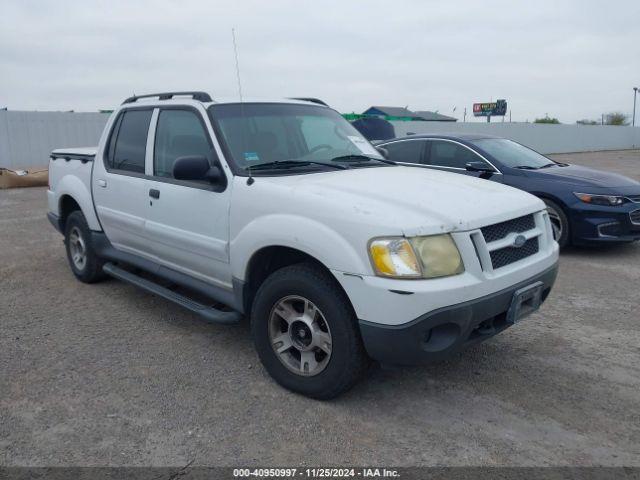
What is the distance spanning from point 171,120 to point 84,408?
2.26 meters

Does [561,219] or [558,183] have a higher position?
[558,183]

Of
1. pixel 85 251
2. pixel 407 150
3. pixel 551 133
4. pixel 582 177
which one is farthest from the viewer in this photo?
pixel 551 133

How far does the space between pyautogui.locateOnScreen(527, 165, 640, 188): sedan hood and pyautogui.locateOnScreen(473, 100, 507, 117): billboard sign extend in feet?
143

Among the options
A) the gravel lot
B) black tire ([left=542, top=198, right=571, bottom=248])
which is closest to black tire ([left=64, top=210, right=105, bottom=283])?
the gravel lot

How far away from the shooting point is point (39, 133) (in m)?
18.2

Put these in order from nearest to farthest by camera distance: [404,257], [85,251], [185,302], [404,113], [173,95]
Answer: [404,257]
[185,302]
[173,95]
[85,251]
[404,113]

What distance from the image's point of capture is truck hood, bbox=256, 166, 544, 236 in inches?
118

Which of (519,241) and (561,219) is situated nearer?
(519,241)

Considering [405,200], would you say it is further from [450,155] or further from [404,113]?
[404,113]

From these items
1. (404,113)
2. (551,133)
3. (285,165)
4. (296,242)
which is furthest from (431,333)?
(404,113)

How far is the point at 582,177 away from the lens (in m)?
7.17

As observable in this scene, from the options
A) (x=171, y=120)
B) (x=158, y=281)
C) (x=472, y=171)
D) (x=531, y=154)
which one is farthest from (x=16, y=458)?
(x=531, y=154)

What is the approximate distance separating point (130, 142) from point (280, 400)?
2764 mm

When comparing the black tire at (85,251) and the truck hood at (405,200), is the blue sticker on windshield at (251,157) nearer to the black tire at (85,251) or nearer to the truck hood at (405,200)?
the truck hood at (405,200)
